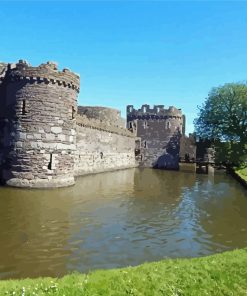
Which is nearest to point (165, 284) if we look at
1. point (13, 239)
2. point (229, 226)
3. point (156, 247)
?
point (156, 247)

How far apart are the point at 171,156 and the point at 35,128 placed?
25595mm

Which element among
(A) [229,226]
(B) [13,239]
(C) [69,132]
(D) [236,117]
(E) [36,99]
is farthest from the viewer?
(D) [236,117]

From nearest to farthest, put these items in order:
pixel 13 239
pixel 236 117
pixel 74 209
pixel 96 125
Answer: pixel 13 239 → pixel 74 209 → pixel 96 125 → pixel 236 117

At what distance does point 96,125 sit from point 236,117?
19.7m

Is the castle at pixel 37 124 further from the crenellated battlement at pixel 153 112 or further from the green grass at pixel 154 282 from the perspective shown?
the crenellated battlement at pixel 153 112

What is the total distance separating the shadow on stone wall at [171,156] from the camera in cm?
4109

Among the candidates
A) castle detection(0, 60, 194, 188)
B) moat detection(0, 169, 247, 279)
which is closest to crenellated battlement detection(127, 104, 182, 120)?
castle detection(0, 60, 194, 188)

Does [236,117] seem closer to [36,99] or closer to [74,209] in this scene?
[36,99]

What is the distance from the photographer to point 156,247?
932cm

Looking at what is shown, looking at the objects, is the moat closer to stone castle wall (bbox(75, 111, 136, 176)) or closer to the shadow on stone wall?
stone castle wall (bbox(75, 111, 136, 176))

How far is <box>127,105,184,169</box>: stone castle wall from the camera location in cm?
4150

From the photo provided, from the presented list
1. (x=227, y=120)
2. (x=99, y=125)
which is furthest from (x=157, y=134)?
(x=99, y=125)

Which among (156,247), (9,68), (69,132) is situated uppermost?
(9,68)

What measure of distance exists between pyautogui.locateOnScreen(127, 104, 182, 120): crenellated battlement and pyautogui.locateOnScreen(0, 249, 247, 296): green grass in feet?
116
